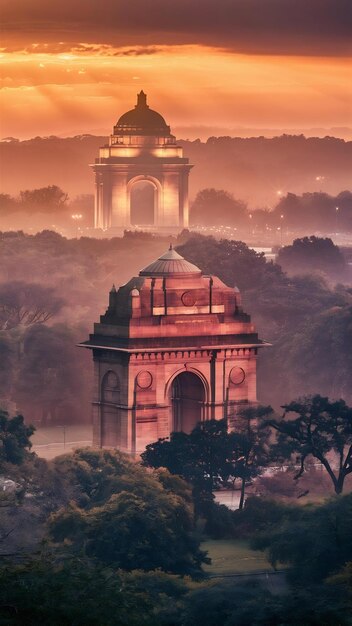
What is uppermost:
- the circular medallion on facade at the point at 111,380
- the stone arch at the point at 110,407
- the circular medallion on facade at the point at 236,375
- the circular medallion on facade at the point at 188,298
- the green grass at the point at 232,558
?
the circular medallion on facade at the point at 188,298

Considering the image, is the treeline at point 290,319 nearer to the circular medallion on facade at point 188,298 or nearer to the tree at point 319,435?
the circular medallion on facade at point 188,298

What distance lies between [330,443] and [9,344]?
1506 inches

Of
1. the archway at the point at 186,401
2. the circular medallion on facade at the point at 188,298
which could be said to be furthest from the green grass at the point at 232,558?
the circular medallion on facade at the point at 188,298

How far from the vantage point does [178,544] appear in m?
113

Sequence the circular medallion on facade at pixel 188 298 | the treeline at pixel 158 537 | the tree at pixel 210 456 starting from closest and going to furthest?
the treeline at pixel 158 537 → the tree at pixel 210 456 → the circular medallion on facade at pixel 188 298

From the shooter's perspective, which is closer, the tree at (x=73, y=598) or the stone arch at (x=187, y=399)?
the tree at (x=73, y=598)

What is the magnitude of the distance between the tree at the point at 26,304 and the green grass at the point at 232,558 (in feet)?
220

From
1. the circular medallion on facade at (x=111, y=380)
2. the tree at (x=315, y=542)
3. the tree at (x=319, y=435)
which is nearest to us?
the tree at (x=315, y=542)

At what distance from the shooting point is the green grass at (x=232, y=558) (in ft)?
370

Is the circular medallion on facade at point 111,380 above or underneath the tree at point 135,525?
above

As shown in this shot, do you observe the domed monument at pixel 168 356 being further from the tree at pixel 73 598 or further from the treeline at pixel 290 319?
the tree at pixel 73 598

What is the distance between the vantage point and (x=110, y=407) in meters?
135

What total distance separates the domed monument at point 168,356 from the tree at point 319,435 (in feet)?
17.3

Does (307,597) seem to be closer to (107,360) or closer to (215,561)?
(215,561)
